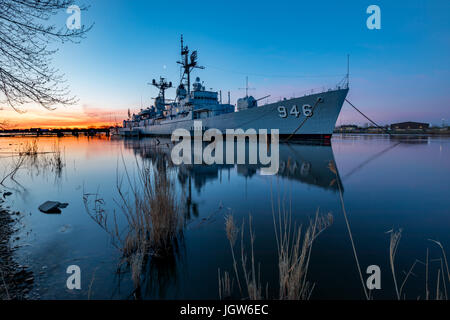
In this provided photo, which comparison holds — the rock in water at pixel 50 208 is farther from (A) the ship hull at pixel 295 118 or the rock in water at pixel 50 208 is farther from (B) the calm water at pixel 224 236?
(A) the ship hull at pixel 295 118

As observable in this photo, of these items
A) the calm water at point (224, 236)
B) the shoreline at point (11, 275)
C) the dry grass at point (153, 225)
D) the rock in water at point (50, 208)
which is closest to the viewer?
the shoreline at point (11, 275)

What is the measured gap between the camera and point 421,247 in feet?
10.9

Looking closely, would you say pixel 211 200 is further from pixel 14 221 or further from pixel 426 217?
pixel 426 217

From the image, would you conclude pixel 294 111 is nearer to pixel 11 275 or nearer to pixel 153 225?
pixel 153 225

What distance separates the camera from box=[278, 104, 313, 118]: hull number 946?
76.6ft

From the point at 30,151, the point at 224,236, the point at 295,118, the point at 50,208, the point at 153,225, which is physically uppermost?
the point at 295,118

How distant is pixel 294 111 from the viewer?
80.4ft

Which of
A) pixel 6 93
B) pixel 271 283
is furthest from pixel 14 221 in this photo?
pixel 271 283

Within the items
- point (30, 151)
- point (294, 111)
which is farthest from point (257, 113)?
point (30, 151)

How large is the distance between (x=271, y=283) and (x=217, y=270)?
2.50ft

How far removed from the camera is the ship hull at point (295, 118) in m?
22.4

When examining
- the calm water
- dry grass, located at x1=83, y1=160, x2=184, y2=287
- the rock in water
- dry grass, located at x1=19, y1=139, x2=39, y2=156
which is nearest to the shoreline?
the calm water

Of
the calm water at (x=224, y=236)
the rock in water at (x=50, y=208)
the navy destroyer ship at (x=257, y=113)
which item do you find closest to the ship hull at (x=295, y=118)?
the navy destroyer ship at (x=257, y=113)

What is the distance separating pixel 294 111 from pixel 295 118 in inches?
42.5
